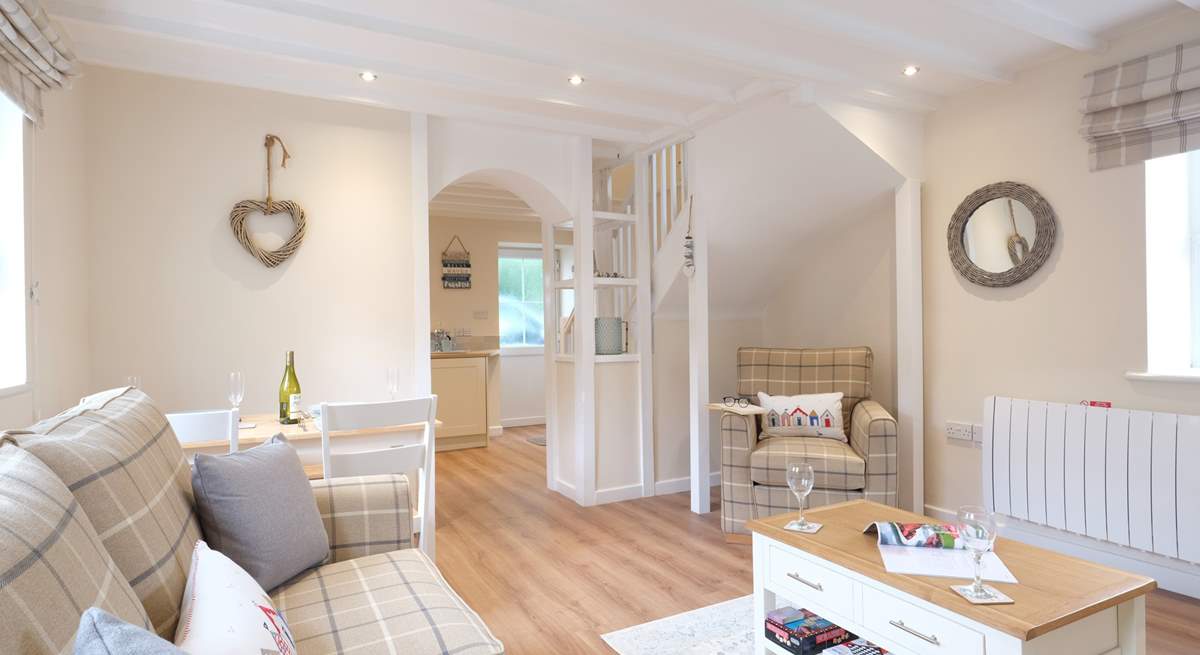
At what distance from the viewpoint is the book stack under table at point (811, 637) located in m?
1.83

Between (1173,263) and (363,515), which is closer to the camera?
(363,515)

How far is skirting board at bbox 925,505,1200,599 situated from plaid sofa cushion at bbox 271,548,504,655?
201 cm

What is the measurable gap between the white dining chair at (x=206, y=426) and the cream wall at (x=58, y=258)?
495mm

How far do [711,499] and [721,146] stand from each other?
2194mm

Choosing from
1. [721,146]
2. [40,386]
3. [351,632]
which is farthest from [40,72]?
[721,146]

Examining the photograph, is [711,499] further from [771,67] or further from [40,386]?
[40,386]

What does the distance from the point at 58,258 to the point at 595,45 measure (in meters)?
2.34

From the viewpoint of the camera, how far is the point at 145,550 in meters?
1.18

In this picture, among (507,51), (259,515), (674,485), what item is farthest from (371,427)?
(674,485)

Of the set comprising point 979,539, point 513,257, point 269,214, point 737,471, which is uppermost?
point 513,257

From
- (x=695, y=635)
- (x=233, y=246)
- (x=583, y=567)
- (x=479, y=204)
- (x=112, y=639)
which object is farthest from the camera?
(x=479, y=204)

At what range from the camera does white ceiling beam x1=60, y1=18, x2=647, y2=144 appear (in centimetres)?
277

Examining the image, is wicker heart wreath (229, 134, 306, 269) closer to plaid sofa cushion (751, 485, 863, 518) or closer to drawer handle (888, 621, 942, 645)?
plaid sofa cushion (751, 485, 863, 518)

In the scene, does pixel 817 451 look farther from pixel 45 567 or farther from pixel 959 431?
pixel 45 567
